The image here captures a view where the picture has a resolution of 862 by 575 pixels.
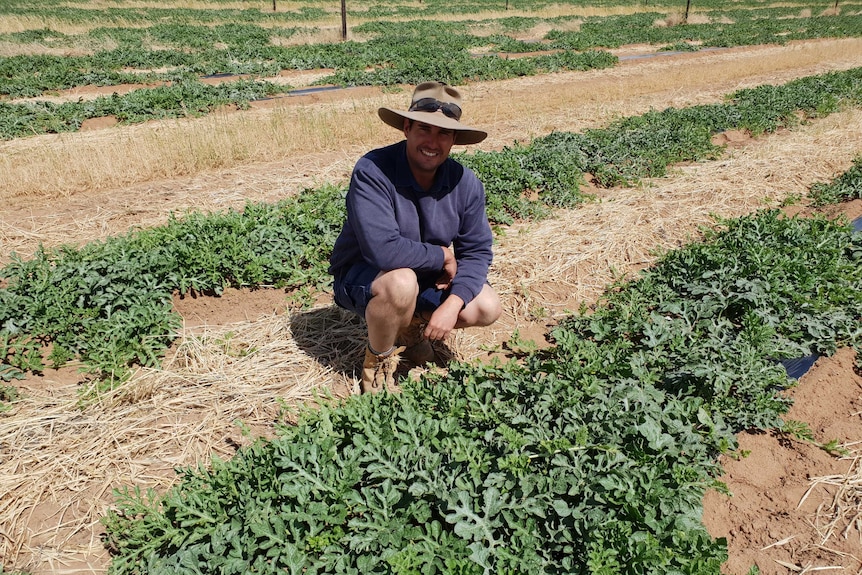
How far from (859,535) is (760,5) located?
6000 centimetres

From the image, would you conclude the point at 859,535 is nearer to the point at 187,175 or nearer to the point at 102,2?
the point at 187,175

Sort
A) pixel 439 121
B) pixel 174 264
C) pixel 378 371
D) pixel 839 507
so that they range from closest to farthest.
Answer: pixel 839 507, pixel 439 121, pixel 378 371, pixel 174 264

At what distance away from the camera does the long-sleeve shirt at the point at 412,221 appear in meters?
3.15

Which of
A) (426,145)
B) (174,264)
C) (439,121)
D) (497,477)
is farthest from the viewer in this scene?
(174,264)

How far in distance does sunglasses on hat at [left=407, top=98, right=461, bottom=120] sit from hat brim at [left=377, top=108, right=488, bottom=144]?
0.10ft

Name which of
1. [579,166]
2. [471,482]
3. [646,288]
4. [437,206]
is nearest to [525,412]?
[471,482]

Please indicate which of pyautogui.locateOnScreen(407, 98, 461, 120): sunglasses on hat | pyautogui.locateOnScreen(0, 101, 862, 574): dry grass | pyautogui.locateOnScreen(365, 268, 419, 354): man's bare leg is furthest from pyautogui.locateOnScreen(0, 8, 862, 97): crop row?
pyautogui.locateOnScreen(365, 268, 419, 354): man's bare leg

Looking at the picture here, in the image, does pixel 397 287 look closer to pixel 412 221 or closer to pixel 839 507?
pixel 412 221

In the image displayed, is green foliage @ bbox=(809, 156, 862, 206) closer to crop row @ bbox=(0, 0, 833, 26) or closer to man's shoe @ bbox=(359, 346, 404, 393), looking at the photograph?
man's shoe @ bbox=(359, 346, 404, 393)

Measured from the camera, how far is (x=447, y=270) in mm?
3486

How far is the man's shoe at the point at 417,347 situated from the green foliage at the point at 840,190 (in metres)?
5.63

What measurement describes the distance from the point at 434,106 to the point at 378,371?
1.75 m

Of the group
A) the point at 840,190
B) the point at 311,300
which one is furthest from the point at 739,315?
the point at 840,190

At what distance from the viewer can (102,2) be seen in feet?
117
